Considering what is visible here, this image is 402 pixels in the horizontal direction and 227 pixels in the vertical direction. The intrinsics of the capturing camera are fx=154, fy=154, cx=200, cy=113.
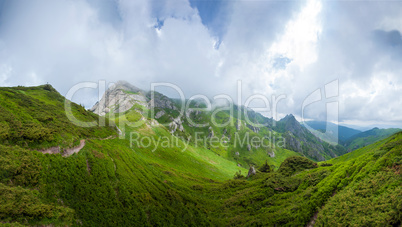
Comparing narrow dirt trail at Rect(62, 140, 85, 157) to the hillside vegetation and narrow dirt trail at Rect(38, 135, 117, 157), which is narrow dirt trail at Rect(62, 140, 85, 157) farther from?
the hillside vegetation

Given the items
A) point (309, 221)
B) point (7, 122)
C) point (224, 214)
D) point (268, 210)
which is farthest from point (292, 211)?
point (7, 122)

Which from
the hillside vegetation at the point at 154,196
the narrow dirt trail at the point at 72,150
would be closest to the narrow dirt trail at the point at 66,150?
the narrow dirt trail at the point at 72,150

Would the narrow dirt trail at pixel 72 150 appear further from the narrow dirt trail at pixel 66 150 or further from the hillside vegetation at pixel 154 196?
the hillside vegetation at pixel 154 196

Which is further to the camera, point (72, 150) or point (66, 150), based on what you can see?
point (72, 150)

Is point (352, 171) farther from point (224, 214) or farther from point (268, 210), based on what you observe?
point (224, 214)

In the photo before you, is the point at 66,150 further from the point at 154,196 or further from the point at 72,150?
the point at 154,196

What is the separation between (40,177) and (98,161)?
44.1ft

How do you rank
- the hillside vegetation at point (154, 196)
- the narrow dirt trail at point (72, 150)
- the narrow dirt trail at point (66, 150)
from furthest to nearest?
the narrow dirt trail at point (72, 150)
the narrow dirt trail at point (66, 150)
the hillside vegetation at point (154, 196)

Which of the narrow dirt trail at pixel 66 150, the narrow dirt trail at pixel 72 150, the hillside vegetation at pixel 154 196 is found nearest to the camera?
the hillside vegetation at pixel 154 196

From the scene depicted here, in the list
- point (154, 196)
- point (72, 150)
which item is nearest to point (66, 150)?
point (72, 150)

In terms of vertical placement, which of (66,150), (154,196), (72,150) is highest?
(66,150)

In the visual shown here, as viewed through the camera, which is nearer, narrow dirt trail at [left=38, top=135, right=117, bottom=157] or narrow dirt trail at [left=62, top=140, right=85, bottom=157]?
narrow dirt trail at [left=38, top=135, right=117, bottom=157]

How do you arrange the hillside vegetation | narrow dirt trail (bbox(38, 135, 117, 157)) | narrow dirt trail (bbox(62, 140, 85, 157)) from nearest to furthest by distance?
the hillside vegetation
narrow dirt trail (bbox(38, 135, 117, 157))
narrow dirt trail (bbox(62, 140, 85, 157))

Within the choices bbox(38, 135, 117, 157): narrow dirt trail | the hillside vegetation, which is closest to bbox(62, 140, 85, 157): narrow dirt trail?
bbox(38, 135, 117, 157): narrow dirt trail
